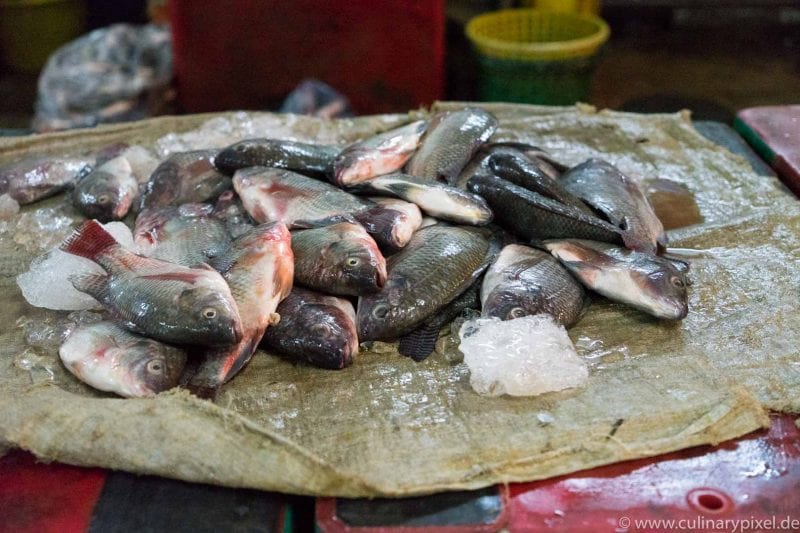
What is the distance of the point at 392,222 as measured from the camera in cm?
255

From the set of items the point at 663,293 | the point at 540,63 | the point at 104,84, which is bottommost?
the point at 104,84

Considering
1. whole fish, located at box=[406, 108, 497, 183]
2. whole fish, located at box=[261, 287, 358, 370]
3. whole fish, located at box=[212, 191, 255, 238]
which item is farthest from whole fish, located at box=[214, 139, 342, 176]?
whole fish, located at box=[261, 287, 358, 370]

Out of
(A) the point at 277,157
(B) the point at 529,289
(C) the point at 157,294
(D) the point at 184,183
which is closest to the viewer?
(C) the point at 157,294

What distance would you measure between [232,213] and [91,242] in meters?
0.64

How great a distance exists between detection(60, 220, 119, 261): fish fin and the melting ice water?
1271 mm

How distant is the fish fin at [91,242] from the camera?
8.04ft

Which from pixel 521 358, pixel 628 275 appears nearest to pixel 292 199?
pixel 521 358

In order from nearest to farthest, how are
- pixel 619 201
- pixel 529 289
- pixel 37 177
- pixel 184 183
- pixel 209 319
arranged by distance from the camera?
1. pixel 209 319
2. pixel 529 289
3. pixel 619 201
4. pixel 184 183
5. pixel 37 177

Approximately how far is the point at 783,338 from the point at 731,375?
312 mm

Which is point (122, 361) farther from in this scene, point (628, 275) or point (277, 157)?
point (628, 275)

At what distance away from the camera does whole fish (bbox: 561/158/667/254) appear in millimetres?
2752

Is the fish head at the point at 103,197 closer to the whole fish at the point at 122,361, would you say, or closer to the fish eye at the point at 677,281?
the whole fish at the point at 122,361

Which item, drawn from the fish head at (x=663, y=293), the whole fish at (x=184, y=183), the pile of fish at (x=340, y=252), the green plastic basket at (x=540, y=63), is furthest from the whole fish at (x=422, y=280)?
the green plastic basket at (x=540, y=63)

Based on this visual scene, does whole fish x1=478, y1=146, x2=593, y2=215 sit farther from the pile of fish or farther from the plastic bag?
the plastic bag
